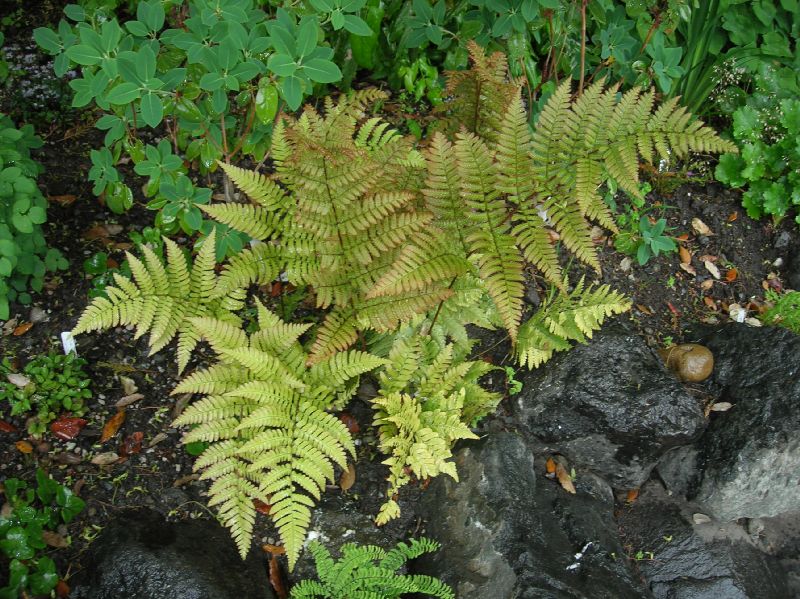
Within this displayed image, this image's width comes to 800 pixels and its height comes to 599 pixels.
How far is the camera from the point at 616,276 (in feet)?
14.4

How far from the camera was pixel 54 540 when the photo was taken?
3.11 metres

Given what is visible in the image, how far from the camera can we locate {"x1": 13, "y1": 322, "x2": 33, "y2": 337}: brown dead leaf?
11.8 feet

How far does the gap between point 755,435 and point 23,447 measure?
12.3 ft

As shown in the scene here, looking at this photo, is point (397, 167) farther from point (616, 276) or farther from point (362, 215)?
point (616, 276)

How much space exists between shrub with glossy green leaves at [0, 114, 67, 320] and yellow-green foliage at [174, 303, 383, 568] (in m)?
0.87

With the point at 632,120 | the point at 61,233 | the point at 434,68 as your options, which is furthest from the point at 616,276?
the point at 61,233

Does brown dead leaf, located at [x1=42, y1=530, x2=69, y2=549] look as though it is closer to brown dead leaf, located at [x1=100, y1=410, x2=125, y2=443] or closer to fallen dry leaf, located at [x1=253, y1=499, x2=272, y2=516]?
brown dead leaf, located at [x1=100, y1=410, x2=125, y2=443]

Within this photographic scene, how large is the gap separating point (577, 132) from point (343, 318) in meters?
1.41

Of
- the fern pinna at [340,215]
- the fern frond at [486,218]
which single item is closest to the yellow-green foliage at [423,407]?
the fern pinna at [340,215]

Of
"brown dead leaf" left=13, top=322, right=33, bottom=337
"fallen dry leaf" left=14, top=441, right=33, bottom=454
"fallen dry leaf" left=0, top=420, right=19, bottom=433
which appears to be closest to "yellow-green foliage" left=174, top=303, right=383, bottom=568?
"fallen dry leaf" left=14, top=441, right=33, bottom=454

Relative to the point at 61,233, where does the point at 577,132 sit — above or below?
above

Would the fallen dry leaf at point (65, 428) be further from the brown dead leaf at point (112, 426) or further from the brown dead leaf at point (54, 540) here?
the brown dead leaf at point (54, 540)

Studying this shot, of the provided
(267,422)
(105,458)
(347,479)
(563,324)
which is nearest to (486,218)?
(563,324)

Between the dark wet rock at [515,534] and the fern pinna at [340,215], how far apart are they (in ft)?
2.98
